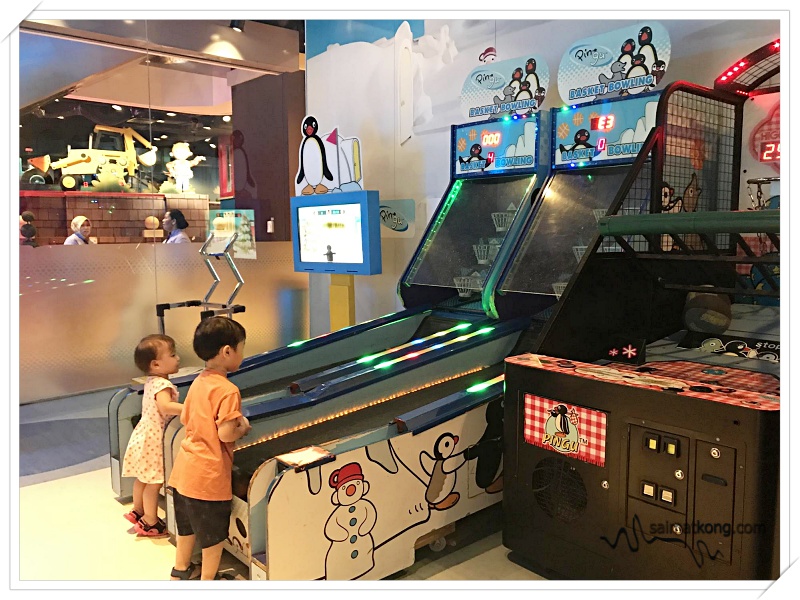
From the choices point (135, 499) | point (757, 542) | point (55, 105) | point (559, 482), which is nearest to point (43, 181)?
point (55, 105)

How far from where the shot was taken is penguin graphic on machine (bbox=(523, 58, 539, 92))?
13.4 ft

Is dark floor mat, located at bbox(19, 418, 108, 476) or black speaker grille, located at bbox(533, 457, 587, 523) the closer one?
black speaker grille, located at bbox(533, 457, 587, 523)

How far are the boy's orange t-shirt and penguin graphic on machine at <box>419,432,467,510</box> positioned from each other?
841 millimetres

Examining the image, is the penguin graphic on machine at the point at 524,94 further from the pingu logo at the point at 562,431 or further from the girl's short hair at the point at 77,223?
the girl's short hair at the point at 77,223

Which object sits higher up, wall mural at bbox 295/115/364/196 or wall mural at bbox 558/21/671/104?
wall mural at bbox 558/21/671/104

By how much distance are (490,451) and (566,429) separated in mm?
569

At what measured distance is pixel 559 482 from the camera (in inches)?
108

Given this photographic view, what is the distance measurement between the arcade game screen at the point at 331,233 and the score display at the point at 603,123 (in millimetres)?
1826

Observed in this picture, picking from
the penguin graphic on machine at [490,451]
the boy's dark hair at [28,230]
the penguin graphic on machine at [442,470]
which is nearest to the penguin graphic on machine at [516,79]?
the penguin graphic on machine at [490,451]

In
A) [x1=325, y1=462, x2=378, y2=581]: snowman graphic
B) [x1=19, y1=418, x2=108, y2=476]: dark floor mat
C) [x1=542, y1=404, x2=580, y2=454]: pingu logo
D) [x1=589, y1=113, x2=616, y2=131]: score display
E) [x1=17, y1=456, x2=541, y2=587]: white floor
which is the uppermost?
[x1=589, y1=113, x2=616, y2=131]: score display

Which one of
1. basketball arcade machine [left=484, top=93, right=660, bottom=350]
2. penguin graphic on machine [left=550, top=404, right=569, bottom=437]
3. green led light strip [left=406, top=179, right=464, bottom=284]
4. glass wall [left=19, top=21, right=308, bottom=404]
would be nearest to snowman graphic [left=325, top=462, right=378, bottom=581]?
penguin graphic on machine [left=550, top=404, right=569, bottom=437]

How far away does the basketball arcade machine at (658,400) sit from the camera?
2.25 meters

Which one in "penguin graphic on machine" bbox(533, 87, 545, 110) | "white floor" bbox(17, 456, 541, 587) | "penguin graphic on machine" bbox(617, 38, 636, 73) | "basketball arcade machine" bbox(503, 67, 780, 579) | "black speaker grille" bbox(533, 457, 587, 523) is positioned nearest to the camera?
"basketball arcade machine" bbox(503, 67, 780, 579)

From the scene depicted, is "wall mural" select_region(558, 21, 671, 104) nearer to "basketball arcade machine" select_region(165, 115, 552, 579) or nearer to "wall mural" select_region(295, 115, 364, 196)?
"basketball arcade machine" select_region(165, 115, 552, 579)
